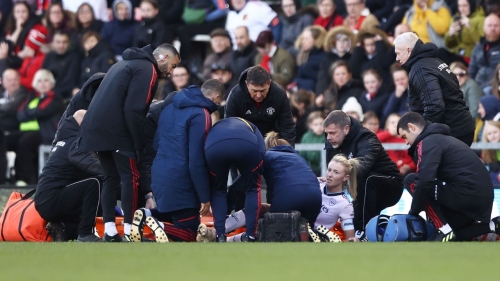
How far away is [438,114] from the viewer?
413 inches

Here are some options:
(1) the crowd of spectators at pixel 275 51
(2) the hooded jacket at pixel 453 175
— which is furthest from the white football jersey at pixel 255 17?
(2) the hooded jacket at pixel 453 175

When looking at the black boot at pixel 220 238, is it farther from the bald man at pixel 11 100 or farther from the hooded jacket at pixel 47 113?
the bald man at pixel 11 100

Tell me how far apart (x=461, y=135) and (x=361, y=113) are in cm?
389

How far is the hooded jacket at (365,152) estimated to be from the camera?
11047 millimetres

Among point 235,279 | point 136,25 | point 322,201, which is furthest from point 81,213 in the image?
point 136,25

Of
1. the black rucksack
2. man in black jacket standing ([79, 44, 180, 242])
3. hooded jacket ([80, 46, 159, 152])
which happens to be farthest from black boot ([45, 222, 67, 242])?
→ the black rucksack

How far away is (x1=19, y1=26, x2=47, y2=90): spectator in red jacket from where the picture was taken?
59.8ft

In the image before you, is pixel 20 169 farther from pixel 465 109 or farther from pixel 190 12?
pixel 465 109

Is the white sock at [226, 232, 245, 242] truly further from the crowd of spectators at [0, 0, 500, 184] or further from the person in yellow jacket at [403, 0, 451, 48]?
the person in yellow jacket at [403, 0, 451, 48]

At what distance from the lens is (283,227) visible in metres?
9.59

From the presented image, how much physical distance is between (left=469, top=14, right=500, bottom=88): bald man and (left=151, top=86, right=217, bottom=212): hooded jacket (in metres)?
5.66

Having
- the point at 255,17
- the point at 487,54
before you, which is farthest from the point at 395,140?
the point at 255,17

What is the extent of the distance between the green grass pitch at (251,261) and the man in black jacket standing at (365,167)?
1.99 metres

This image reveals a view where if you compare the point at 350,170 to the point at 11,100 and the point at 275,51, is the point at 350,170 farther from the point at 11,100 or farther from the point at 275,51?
the point at 11,100
